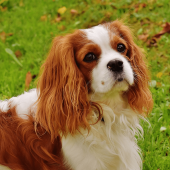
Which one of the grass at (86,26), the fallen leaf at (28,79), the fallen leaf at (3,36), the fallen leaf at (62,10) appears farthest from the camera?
the fallen leaf at (62,10)

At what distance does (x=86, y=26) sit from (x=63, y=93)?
2963 millimetres

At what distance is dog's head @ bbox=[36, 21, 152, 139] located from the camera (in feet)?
6.68

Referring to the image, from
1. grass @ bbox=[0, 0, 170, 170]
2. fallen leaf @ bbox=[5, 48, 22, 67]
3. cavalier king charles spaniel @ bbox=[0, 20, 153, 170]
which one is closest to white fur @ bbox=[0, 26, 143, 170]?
cavalier king charles spaniel @ bbox=[0, 20, 153, 170]

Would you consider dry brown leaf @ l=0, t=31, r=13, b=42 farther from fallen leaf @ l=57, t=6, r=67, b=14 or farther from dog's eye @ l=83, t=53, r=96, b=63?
dog's eye @ l=83, t=53, r=96, b=63

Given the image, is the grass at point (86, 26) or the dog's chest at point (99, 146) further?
the grass at point (86, 26)

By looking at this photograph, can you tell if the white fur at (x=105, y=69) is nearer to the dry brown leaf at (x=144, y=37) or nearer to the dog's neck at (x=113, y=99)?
the dog's neck at (x=113, y=99)

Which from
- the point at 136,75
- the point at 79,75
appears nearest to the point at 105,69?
the point at 79,75

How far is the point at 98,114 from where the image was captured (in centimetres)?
228

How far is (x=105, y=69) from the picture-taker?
1999 mm

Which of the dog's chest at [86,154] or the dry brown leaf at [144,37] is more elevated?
the dog's chest at [86,154]

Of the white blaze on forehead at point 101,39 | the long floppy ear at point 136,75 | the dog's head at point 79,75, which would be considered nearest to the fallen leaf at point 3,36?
the dog's head at point 79,75

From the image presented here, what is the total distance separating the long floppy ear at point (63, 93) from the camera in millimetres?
2145

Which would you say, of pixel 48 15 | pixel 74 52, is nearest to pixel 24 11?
pixel 48 15

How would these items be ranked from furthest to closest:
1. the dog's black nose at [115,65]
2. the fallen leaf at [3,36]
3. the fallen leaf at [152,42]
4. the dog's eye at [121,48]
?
the fallen leaf at [3,36] < the fallen leaf at [152,42] < the dog's eye at [121,48] < the dog's black nose at [115,65]
